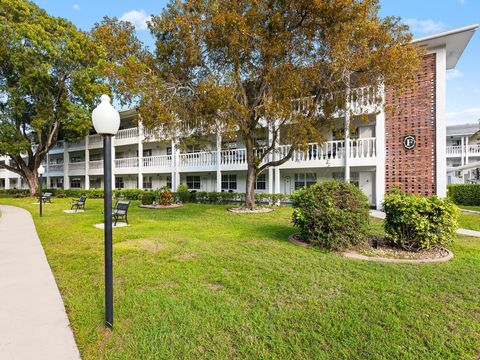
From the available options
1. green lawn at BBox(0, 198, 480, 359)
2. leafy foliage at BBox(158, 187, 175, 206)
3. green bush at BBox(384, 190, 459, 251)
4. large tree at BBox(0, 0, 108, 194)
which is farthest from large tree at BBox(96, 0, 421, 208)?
large tree at BBox(0, 0, 108, 194)

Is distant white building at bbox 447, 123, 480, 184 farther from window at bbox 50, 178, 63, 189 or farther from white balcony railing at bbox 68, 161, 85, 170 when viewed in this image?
window at bbox 50, 178, 63, 189

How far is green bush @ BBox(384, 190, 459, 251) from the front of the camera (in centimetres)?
584

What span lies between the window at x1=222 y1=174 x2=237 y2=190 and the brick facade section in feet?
35.4

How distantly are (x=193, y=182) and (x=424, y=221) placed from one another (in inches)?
781

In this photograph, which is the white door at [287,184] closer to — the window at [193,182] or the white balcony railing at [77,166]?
the window at [193,182]

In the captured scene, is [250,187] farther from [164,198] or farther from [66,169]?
[66,169]

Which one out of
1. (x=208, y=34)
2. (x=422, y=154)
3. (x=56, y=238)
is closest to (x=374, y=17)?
(x=208, y=34)

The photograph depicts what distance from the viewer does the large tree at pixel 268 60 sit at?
9.45 meters

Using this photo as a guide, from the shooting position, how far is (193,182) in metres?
23.9

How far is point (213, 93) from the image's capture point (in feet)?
31.5

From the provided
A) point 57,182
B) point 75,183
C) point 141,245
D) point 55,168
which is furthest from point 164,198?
point 57,182

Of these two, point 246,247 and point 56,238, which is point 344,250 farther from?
point 56,238

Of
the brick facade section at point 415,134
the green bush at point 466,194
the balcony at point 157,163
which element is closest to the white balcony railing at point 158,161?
the balcony at point 157,163

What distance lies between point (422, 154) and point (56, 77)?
→ 29197 millimetres
